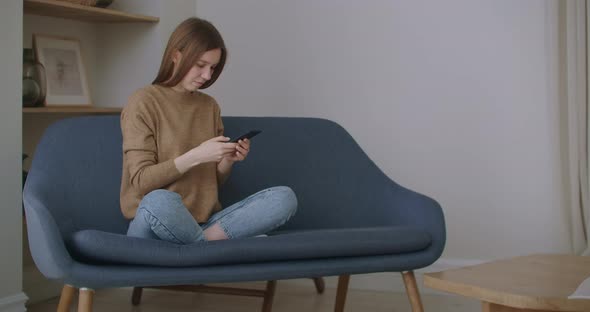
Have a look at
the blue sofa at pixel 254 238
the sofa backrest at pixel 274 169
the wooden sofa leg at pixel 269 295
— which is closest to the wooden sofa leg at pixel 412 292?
the blue sofa at pixel 254 238

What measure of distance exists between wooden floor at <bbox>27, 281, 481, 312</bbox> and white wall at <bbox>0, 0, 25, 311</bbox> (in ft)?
0.95

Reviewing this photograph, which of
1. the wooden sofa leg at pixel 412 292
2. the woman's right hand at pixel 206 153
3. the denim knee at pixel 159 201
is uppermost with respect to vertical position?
the woman's right hand at pixel 206 153

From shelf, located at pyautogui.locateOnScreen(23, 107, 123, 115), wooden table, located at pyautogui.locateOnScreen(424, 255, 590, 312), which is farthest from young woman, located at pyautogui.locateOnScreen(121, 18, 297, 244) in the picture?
shelf, located at pyautogui.locateOnScreen(23, 107, 123, 115)

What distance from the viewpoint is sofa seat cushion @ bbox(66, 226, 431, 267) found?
2160 millimetres

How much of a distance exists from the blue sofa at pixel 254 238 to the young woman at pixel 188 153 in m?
0.11

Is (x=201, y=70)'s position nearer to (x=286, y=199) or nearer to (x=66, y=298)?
(x=286, y=199)

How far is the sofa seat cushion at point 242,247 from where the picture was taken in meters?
2.16

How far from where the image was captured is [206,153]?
7.66 feet

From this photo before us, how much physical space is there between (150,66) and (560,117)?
166 cm

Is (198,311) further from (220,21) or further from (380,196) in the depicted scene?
(220,21)

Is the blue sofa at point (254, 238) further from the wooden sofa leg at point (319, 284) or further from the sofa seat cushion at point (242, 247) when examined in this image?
the wooden sofa leg at point (319, 284)

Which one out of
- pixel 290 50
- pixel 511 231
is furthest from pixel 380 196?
pixel 290 50

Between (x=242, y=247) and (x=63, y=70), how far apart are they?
5.03ft

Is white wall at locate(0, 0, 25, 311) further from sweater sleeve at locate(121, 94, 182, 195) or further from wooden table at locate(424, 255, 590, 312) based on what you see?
wooden table at locate(424, 255, 590, 312)
